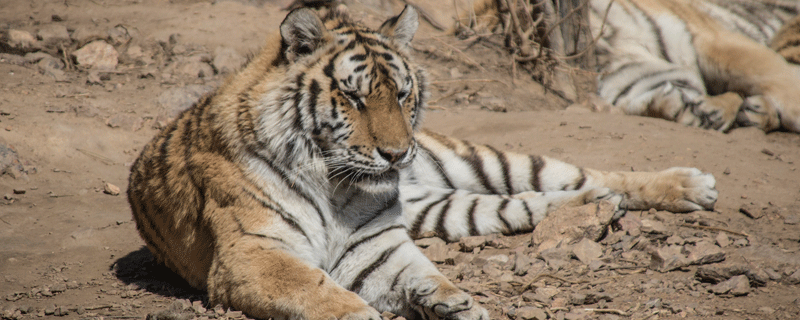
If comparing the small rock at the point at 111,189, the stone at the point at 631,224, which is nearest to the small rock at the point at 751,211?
the stone at the point at 631,224

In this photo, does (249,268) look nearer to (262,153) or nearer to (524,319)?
(262,153)

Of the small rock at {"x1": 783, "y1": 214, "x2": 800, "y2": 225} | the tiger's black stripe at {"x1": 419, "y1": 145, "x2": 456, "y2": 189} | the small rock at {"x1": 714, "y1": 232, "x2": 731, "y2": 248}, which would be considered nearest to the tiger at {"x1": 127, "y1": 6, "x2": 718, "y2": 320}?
the small rock at {"x1": 714, "y1": 232, "x2": 731, "y2": 248}

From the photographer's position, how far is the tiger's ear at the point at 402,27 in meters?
2.38

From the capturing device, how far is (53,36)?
4520 millimetres

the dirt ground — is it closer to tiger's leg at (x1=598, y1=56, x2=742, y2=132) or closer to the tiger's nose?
tiger's leg at (x1=598, y1=56, x2=742, y2=132)

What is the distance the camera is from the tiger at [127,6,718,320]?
6.40ft

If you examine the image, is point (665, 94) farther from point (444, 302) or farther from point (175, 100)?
point (175, 100)

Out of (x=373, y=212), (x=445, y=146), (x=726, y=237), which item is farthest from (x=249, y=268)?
(x=726, y=237)

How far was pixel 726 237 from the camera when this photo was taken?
2.34m

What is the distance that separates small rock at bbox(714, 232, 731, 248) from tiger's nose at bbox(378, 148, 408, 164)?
1.23 m

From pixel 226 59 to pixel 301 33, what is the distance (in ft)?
8.89

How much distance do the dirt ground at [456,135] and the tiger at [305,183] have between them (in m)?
0.21

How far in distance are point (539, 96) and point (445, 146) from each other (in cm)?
201

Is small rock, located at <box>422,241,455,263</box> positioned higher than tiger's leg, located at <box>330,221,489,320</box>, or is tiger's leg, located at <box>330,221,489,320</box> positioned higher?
→ tiger's leg, located at <box>330,221,489,320</box>
